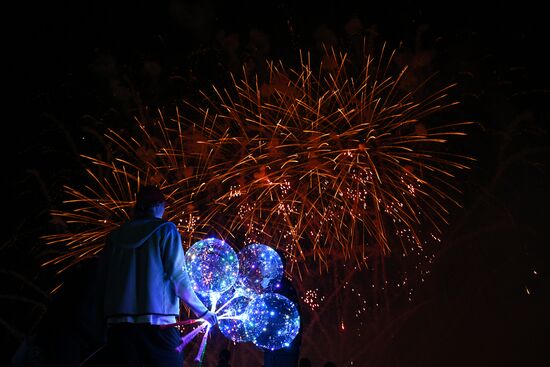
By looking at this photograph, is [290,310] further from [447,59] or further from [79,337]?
[447,59]

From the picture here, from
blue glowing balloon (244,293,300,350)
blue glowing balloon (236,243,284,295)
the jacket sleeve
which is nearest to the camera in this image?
the jacket sleeve

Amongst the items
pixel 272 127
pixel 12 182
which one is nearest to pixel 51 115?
pixel 12 182

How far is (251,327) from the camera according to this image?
477 cm

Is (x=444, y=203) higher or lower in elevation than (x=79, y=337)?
higher

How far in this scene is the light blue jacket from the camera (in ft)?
12.6

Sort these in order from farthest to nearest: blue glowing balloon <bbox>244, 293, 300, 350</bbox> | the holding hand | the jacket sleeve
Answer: blue glowing balloon <bbox>244, 293, 300, 350</bbox>, the holding hand, the jacket sleeve

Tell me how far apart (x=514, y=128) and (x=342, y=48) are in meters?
3.48

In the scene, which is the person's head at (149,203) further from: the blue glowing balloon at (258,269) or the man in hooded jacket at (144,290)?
the blue glowing balloon at (258,269)

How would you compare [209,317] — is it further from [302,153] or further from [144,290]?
[302,153]

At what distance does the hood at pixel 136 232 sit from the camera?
12.9 ft

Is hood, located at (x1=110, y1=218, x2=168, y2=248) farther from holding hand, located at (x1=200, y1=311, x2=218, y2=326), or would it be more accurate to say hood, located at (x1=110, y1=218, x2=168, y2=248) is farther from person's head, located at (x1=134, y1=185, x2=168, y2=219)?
holding hand, located at (x1=200, y1=311, x2=218, y2=326)

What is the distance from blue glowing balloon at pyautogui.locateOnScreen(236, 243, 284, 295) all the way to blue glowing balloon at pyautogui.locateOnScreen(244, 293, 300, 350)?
0.90ft

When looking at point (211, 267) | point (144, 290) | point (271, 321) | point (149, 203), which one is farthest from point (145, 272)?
point (271, 321)

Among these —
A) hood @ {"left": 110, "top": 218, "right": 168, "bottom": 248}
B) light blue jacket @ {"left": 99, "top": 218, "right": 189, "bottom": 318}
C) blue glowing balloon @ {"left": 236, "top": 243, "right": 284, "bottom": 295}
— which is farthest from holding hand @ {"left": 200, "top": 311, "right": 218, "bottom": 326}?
blue glowing balloon @ {"left": 236, "top": 243, "right": 284, "bottom": 295}
